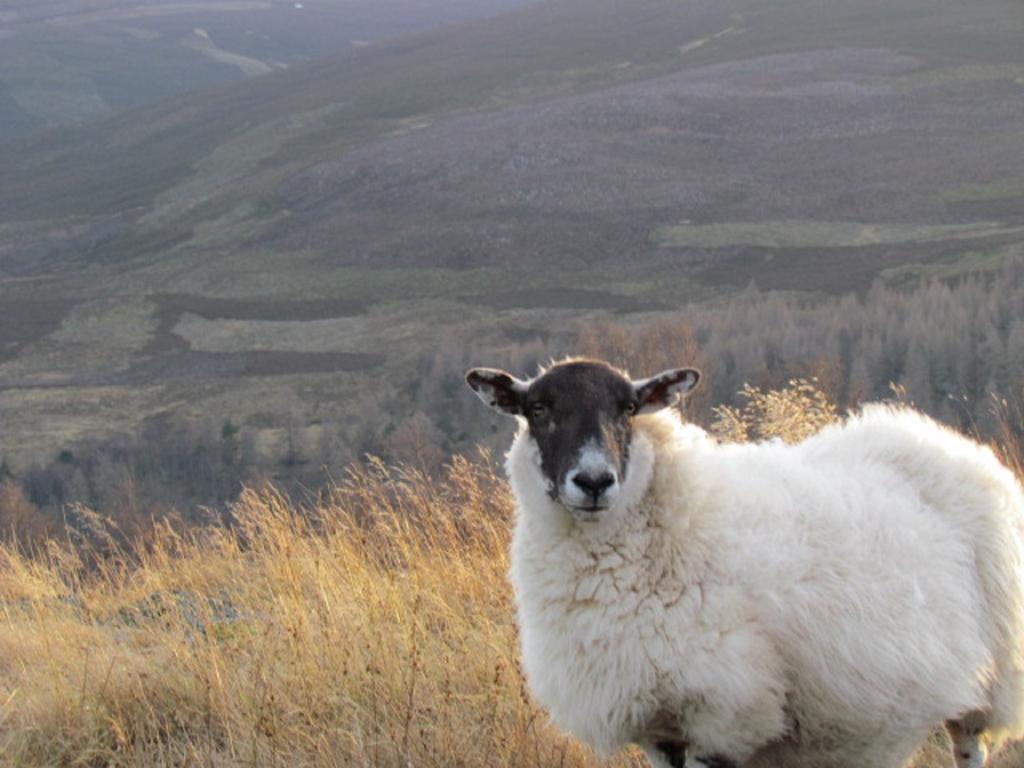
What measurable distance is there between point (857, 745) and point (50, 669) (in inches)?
153

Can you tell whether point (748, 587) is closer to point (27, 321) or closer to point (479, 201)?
point (27, 321)

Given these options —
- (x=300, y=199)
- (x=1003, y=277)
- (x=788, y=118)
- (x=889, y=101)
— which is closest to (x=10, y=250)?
(x=300, y=199)

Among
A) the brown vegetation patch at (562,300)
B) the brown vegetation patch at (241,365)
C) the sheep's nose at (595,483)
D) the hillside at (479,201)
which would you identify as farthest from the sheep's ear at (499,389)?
the brown vegetation patch at (562,300)

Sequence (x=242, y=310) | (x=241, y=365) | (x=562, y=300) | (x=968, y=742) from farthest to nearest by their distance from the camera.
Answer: (x=242, y=310), (x=562, y=300), (x=241, y=365), (x=968, y=742)

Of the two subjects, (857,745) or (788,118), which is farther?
(788,118)

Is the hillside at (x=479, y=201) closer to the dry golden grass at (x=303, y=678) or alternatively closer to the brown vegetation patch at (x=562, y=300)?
the brown vegetation patch at (x=562, y=300)

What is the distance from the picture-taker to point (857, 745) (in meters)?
5.05

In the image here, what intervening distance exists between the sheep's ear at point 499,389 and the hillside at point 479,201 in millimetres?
43857

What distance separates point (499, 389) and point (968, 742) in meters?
2.45

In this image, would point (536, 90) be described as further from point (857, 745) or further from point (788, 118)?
point (857, 745)

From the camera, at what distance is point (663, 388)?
550 centimetres

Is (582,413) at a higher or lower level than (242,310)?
higher

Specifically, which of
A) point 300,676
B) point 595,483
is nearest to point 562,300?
point 300,676

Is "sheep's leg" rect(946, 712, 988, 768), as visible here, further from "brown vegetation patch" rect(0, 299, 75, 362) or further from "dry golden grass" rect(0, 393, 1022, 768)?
"brown vegetation patch" rect(0, 299, 75, 362)
